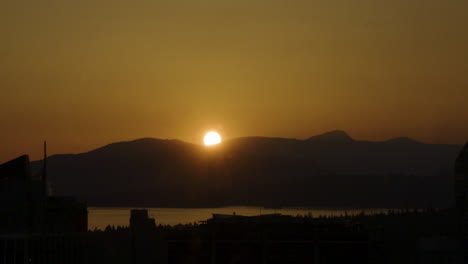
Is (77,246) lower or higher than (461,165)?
lower

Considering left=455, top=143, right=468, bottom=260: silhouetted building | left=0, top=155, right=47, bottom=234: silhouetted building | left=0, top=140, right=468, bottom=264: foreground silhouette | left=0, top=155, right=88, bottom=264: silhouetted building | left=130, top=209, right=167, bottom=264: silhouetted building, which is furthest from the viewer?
left=0, top=155, right=47, bottom=234: silhouetted building

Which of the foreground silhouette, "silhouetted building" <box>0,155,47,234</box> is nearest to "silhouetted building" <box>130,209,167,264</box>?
the foreground silhouette

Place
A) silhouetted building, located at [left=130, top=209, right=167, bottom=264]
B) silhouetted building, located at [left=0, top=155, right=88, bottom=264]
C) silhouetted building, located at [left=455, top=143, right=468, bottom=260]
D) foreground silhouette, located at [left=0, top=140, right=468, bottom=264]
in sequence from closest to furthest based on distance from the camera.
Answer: silhouetted building, located at [left=0, top=155, right=88, bottom=264]
foreground silhouette, located at [left=0, top=140, right=468, bottom=264]
silhouetted building, located at [left=130, top=209, right=167, bottom=264]
silhouetted building, located at [left=455, top=143, right=468, bottom=260]

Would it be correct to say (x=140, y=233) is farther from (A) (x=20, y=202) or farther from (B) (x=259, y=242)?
(A) (x=20, y=202)

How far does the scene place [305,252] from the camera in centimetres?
4203

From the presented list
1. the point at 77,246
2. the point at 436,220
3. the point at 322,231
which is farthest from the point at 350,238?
the point at 436,220

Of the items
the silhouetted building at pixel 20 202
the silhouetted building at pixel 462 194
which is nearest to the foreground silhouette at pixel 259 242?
the silhouetted building at pixel 462 194

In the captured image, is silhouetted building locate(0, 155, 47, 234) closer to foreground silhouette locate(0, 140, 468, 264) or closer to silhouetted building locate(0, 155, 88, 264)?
silhouetted building locate(0, 155, 88, 264)

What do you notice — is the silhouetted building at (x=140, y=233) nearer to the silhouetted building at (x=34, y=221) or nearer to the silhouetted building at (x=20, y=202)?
the silhouetted building at (x=34, y=221)

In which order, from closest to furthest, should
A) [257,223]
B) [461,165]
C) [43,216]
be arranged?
[257,223] < [461,165] < [43,216]

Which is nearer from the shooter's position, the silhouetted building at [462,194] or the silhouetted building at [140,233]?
the silhouetted building at [140,233]

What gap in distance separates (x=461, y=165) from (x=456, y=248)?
508 centimetres

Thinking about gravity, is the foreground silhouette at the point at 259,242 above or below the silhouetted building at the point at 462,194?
below

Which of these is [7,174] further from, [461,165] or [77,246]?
[461,165]
